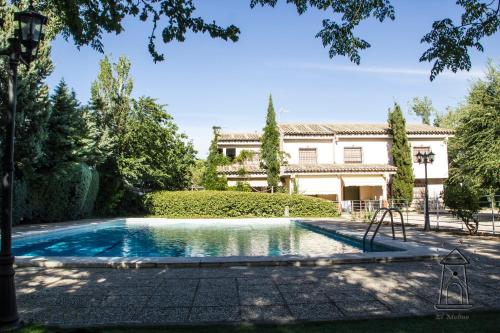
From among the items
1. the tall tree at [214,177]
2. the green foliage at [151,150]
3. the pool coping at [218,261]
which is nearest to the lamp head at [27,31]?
the pool coping at [218,261]

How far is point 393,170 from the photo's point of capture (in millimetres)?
32062

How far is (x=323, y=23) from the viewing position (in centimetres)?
635

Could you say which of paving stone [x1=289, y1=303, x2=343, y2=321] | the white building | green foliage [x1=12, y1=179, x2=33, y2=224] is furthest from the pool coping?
the white building

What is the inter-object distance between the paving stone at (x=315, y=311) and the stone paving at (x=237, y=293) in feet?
0.04

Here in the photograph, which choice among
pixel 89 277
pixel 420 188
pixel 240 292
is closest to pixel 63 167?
pixel 89 277

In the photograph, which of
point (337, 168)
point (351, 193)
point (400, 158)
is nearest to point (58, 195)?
point (337, 168)

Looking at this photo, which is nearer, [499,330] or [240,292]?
[499,330]

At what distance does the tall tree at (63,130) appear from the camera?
62.3 feet

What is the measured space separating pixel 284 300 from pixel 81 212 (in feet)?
64.5

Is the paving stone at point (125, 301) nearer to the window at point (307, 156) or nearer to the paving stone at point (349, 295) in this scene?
the paving stone at point (349, 295)

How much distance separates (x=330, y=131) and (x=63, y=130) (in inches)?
905

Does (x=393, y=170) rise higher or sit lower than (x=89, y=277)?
higher

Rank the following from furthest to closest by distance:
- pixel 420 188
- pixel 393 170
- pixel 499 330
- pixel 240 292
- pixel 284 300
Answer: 1. pixel 420 188
2. pixel 393 170
3. pixel 240 292
4. pixel 284 300
5. pixel 499 330

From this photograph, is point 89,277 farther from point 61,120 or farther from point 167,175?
point 167,175
